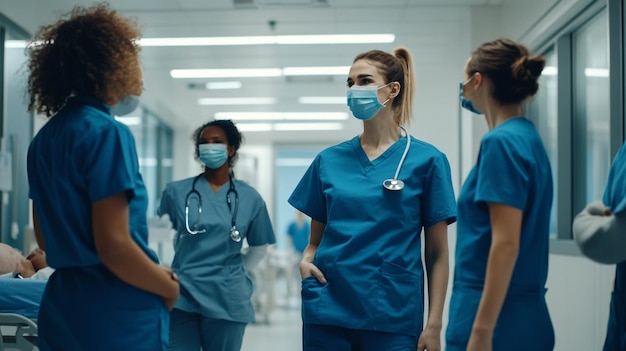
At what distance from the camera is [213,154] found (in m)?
2.87

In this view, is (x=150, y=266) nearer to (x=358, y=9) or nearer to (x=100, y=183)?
(x=100, y=183)

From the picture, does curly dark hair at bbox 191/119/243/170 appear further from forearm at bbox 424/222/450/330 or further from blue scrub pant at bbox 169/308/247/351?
forearm at bbox 424/222/450/330

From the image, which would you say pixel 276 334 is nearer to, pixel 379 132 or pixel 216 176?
pixel 216 176

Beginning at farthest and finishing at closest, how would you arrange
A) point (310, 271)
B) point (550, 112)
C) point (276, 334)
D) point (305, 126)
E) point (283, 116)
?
point (305, 126) → point (283, 116) → point (276, 334) → point (550, 112) → point (310, 271)

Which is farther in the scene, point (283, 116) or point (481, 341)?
point (283, 116)

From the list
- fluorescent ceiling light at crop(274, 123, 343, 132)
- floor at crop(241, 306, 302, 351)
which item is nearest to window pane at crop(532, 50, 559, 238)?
floor at crop(241, 306, 302, 351)

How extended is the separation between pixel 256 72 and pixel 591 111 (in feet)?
13.1

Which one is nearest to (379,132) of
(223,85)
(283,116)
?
(223,85)

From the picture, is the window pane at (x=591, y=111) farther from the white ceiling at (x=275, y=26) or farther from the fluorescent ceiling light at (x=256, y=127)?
the fluorescent ceiling light at (x=256, y=127)

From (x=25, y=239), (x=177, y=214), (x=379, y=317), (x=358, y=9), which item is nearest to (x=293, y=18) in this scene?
(x=358, y=9)

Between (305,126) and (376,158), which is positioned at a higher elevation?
(305,126)

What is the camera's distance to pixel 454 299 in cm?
153

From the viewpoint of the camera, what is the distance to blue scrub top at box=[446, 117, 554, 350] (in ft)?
4.66

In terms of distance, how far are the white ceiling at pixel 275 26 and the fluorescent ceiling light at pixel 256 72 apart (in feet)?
0.46
